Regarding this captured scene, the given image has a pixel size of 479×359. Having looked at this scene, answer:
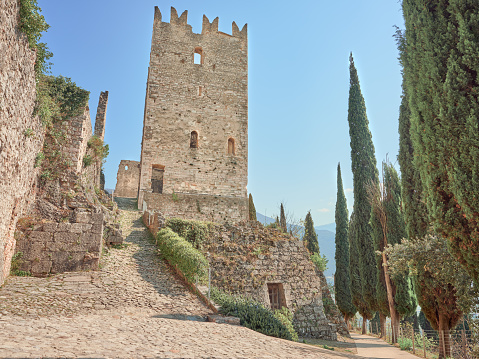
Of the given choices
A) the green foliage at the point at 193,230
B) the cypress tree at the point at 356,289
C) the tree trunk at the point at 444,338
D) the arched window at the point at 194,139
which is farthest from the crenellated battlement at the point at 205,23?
the tree trunk at the point at 444,338

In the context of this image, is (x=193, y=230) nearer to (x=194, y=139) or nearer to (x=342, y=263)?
(x=194, y=139)

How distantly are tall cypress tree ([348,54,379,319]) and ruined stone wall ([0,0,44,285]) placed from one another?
49.6ft

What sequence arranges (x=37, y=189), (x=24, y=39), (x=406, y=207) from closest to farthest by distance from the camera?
(x=24, y=39)
(x=37, y=189)
(x=406, y=207)

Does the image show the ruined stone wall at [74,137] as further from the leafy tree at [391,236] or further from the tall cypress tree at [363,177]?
the tall cypress tree at [363,177]

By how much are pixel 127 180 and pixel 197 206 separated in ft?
36.1

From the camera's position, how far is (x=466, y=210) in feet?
17.0

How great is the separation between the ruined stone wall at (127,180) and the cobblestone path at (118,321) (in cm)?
1768

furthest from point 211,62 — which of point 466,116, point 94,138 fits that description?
point 466,116

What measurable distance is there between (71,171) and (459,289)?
11.1 metres

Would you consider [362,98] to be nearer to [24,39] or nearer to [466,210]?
[466,210]

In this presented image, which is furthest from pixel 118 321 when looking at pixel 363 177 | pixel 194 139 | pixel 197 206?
pixel 363 177

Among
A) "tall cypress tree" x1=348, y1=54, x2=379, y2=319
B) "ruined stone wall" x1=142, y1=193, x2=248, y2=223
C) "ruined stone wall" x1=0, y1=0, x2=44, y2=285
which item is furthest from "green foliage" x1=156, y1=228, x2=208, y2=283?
"tall cypress tree" x1=348, y1=54, x2=379, y2=319

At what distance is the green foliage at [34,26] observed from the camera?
7.23 meters

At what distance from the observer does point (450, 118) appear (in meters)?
5.59
